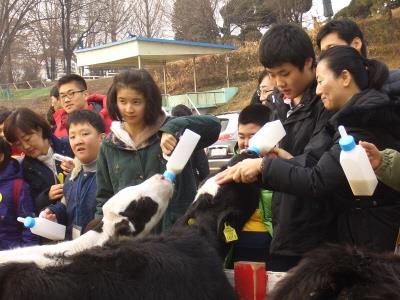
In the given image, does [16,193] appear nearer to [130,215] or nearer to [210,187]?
[130,215]

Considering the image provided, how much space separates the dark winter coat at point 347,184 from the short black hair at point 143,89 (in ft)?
3.05

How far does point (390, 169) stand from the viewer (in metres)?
1.87

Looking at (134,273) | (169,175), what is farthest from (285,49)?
(134,273)

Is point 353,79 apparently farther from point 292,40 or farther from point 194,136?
point 194,136

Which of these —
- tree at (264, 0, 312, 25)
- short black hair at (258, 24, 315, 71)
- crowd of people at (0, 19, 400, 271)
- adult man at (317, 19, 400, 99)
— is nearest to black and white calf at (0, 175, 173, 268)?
crowd of people at (0, 19, 400, 271)

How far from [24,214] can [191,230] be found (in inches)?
65.7

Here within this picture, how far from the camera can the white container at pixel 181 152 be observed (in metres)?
2.32

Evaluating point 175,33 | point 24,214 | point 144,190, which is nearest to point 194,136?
point 144,190

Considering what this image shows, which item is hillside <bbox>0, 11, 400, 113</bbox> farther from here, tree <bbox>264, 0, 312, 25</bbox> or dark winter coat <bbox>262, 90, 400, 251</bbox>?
dark winter coat <bbox>262, 90, 400, 251</bbox>

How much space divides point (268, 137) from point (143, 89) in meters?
0.80

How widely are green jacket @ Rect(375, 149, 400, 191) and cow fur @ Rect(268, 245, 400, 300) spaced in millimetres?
598

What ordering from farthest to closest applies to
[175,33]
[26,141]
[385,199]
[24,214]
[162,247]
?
[175,33] < [26,141] < [24,214] < [385,199] < [162,247]

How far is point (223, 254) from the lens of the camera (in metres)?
2.14

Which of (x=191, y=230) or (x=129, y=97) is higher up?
(x=129, y=97)
